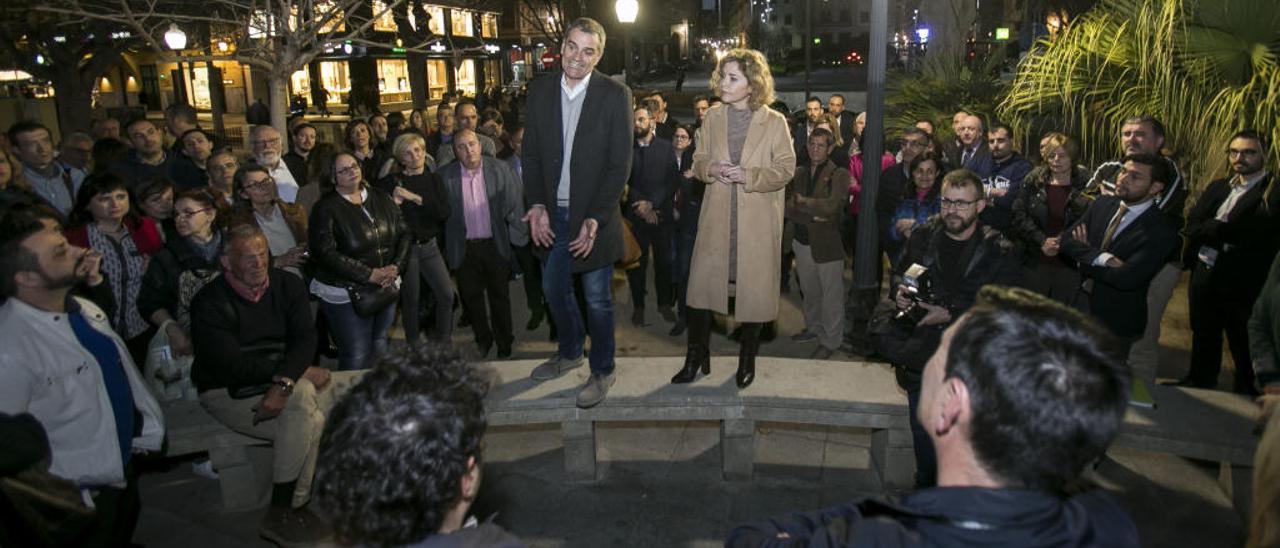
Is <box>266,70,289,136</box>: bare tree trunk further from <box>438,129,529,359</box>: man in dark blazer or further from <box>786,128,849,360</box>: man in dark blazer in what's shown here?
<box>786,128,849,360</box>: man in dark blazer

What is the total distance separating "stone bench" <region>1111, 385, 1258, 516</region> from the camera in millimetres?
3990

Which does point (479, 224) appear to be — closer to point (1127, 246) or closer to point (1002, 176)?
point (1002, 176)

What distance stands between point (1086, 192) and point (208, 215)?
5906 millimetres

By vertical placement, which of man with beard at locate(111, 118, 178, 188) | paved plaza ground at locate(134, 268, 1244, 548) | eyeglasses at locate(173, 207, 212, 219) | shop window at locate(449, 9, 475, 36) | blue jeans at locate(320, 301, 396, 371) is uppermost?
shop window at locate(449, 9, 475, 36)

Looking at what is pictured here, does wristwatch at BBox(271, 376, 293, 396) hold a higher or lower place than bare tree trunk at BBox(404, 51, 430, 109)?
lower

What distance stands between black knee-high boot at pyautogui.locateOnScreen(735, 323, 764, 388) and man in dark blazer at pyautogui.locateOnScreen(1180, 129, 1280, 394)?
10.2ft

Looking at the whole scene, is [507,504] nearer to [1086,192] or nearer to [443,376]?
[443,376]

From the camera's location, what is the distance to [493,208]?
247 inches

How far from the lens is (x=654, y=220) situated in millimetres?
6629

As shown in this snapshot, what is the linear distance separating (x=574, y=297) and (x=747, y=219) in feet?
3.45

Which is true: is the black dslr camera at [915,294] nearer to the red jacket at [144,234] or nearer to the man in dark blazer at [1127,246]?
the man in dark blazer at [1127,246]

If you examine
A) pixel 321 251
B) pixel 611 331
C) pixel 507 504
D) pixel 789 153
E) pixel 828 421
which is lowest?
pixel 507 504

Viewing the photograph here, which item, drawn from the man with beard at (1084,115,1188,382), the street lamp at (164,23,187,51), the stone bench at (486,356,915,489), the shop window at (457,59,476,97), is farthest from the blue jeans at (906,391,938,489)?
the shop window at (457,59,476,97)

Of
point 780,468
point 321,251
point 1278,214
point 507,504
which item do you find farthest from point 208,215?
point 1278,214
